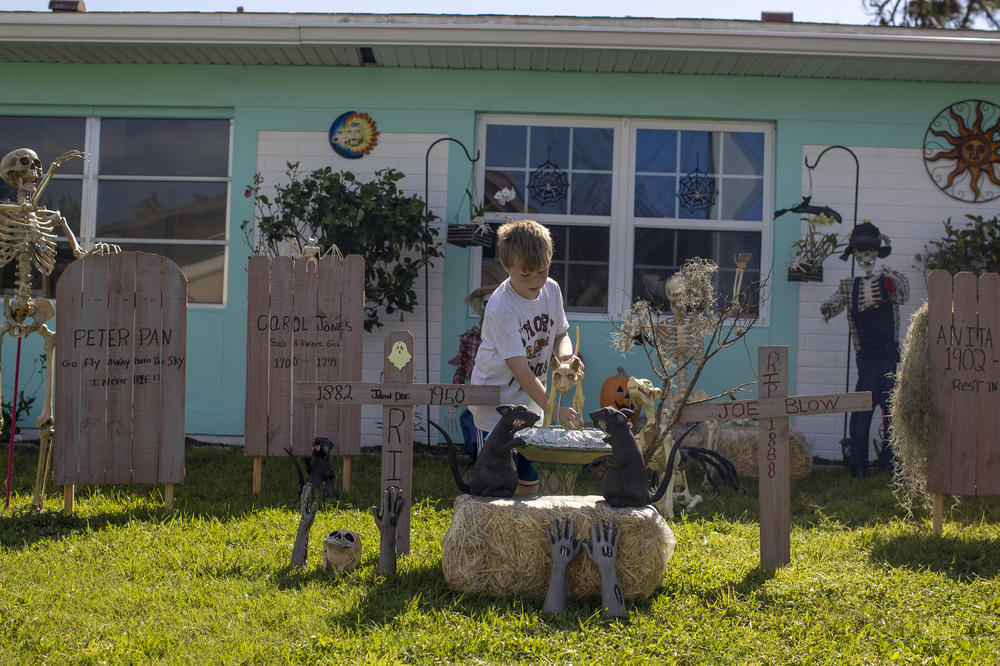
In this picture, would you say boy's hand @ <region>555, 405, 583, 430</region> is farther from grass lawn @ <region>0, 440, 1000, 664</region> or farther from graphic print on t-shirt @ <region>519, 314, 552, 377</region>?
grass lawn @ <region>0, 440, 1000, 664</region>

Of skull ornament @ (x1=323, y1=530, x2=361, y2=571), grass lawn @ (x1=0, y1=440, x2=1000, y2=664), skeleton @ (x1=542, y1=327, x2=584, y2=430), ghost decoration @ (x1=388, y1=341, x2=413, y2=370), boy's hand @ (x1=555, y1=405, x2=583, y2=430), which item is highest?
ghost decoration @ (x1=388, y1=341, x2=413, y2=370)

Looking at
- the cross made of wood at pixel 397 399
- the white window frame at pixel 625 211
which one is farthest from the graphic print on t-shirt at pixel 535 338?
the white window frame at pixel 625 211

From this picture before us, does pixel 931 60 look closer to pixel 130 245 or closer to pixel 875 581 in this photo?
pixel 875 581

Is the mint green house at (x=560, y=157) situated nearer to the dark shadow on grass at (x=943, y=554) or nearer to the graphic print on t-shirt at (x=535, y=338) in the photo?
the dark shadow on grass at (x=943, y=554)

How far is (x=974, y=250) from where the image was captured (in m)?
7.50

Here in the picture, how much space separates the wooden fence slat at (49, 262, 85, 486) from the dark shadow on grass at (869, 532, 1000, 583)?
4.67 m

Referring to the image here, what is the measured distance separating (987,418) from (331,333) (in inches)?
168

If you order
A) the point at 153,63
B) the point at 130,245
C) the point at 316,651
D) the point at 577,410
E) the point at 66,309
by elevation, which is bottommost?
the point at 316,651

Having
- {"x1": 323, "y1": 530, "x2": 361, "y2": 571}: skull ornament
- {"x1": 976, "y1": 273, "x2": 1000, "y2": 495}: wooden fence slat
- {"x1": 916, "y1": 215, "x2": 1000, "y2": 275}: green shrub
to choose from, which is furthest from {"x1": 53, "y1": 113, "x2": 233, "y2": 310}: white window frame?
{"x1": 916, "y1": 215, "x2": 1000, "y2": 275}: green shrub

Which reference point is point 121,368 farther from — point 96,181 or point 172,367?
point 96,181

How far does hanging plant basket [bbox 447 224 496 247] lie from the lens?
761 cm

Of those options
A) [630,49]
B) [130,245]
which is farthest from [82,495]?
[630,49]

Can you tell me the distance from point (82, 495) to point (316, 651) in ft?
10.9

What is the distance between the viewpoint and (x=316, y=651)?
3.22 meters
